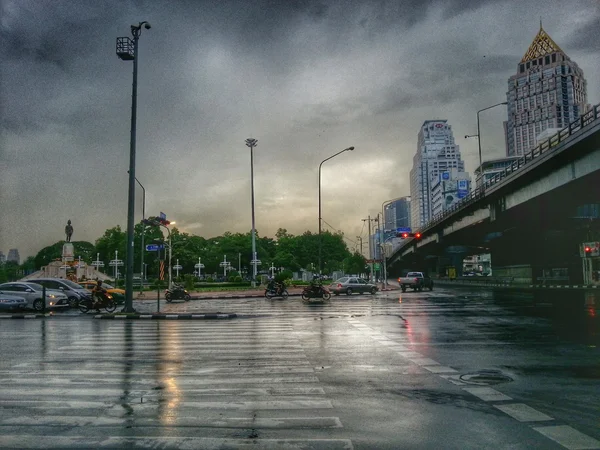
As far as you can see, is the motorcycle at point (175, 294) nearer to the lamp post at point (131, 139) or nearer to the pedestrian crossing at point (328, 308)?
the pedestrian crossing at point (328, 308)

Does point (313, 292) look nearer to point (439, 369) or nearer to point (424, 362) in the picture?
point (424, 362)

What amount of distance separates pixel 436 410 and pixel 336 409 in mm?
1210

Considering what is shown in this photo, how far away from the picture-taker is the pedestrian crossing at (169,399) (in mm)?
5008

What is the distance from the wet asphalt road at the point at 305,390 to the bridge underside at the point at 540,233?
19222 millimetres

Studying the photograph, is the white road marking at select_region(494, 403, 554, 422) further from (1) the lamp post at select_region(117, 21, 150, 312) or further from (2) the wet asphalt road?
(1) the lamp post at select_region(117, 21, 150, 312)

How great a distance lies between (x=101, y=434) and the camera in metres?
5.16

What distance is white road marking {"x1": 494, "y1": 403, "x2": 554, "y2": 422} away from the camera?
220 inches

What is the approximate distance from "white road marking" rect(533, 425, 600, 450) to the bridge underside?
75.0ft

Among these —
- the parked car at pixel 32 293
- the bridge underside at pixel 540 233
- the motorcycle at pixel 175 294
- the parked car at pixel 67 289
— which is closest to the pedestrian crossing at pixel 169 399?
the parked car at pixel 32 293

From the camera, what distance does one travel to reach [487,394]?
669 cm

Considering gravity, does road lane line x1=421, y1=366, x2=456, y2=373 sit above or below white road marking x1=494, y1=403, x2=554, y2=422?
below

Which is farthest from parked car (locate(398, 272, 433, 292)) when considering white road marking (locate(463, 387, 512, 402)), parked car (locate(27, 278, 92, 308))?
white road marking (locate(463, 387, 512, 402))

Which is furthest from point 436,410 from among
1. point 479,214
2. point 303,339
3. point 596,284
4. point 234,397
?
point 596,284

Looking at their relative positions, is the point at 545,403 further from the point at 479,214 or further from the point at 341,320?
the point at 479,214
